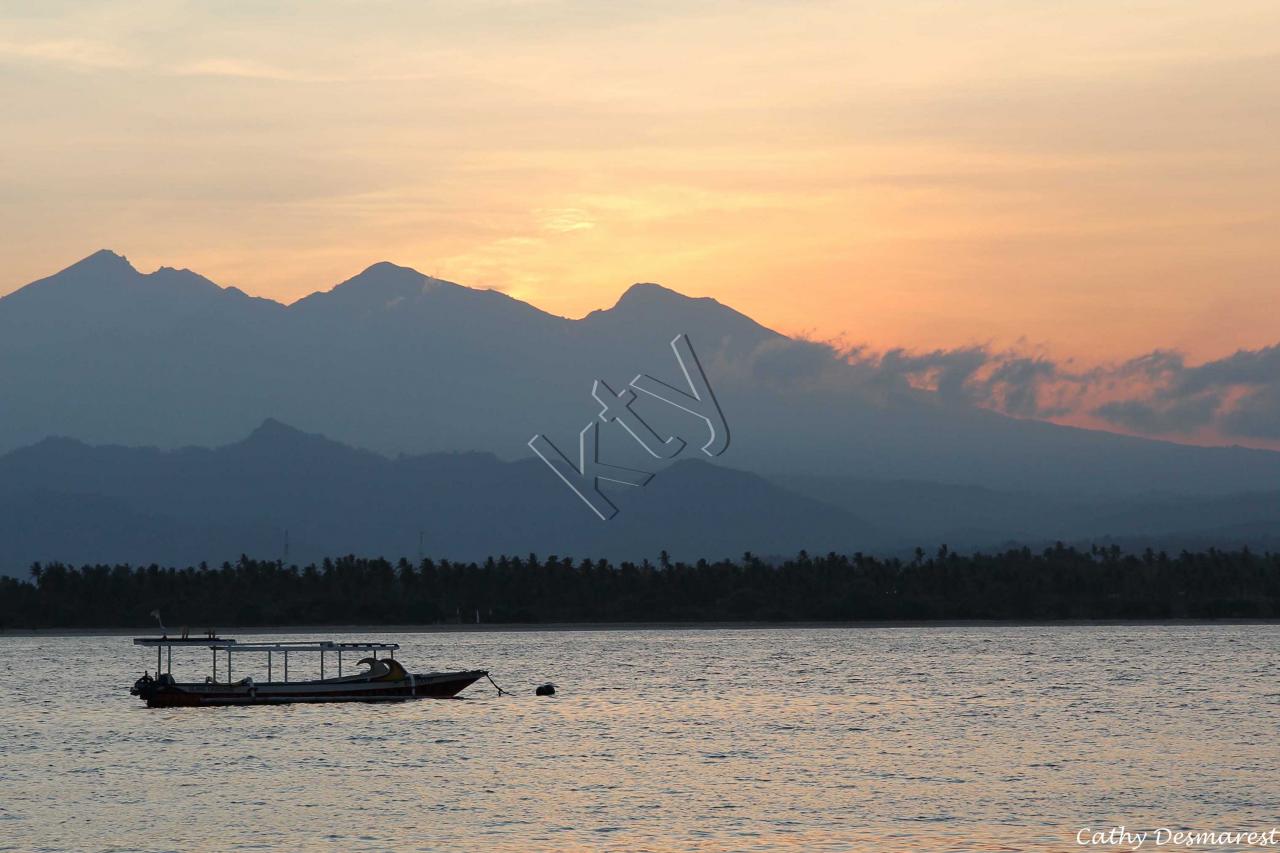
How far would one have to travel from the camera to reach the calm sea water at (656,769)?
7056cm

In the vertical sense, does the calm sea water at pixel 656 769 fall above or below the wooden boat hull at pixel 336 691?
below

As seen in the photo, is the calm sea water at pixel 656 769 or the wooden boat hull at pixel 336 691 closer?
the calm sea water at pixel 656 769

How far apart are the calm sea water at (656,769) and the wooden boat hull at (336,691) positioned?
153 centimetres

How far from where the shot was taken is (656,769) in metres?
91.6

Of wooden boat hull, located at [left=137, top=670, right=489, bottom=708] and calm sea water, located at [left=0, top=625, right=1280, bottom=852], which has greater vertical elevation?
wooden boat hull, located at [left=137, top=670, right=489, bottom=708]

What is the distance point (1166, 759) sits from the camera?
93125mm

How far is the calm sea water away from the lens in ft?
232

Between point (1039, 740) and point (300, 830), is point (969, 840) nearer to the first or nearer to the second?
point (300, 830)

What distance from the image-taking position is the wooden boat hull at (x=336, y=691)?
13475cm

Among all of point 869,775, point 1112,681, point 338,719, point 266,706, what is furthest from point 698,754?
point 1112,681

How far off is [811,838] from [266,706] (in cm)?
8788

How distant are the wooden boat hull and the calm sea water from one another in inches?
60.3

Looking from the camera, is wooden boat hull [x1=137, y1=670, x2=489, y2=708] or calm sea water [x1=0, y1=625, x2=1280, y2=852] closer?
calm sea water [x1=0, y1=625, x2=1280, y2=852]

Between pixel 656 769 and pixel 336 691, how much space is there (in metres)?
→ 48.4
